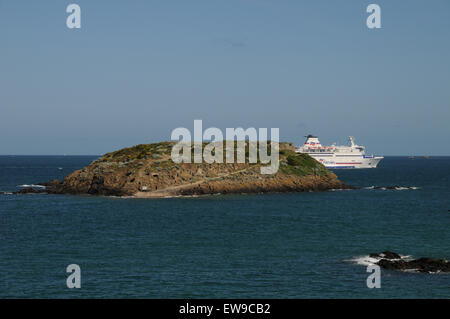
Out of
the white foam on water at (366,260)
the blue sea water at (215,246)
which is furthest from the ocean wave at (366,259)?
the blue sea water at (215,246)

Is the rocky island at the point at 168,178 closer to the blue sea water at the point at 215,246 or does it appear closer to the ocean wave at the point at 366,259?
the blue sea water at the point at 215,246

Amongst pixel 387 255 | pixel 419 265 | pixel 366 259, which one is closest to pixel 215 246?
pixel 366 259

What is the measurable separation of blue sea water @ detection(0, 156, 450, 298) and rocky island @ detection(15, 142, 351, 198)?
10.6m

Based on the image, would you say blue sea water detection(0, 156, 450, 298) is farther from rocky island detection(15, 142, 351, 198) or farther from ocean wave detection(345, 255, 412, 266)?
rocky island detection(15, 142, 351, 198)

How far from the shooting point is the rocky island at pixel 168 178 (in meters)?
95.9

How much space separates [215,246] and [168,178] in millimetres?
51052

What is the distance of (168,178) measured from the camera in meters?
96.9

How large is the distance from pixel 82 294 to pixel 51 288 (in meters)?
2.63

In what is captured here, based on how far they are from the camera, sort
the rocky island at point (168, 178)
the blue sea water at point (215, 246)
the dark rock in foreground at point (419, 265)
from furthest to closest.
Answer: the rocky island at point (168, 178) → the dark rock in foreground at point (419, 265) → the blue sea water at point (215, 246)

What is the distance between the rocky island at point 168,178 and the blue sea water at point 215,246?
10.6 m

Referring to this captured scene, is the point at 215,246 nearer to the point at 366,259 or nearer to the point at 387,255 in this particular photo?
the point at 366,259
